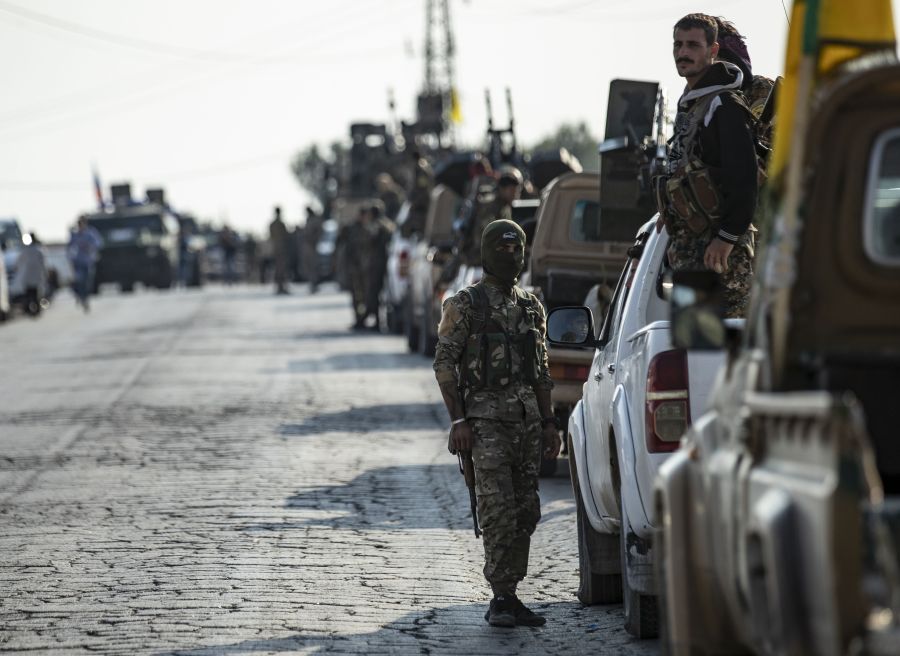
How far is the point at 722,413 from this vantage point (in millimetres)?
5090

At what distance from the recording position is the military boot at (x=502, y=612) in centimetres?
796

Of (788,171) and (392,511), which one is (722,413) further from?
(392,511)

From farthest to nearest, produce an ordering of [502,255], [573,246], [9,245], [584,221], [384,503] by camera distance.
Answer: [9,245]
[584,221]
[573,246]
[384,503]
[502,255]

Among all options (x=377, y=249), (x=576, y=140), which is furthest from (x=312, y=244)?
(x=576, y=140)

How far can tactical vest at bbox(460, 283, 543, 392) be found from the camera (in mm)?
8141

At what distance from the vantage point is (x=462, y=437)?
8.12 m

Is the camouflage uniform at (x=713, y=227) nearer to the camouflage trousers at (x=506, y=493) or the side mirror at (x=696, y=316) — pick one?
the camouflage trousers at (x=506, y=493)

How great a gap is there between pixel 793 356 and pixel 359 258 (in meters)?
26.1

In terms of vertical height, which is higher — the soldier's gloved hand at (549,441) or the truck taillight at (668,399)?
the truck taillight at (668,399)

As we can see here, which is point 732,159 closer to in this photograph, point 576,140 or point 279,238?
point 279,238

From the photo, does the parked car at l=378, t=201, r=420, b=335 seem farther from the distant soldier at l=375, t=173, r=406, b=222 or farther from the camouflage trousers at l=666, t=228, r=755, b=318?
the camouflage trousers at l=666, t=228, r=755, b=318

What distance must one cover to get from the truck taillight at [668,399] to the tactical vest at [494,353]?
1247mm

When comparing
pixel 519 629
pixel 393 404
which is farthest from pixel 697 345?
pixel 393 404

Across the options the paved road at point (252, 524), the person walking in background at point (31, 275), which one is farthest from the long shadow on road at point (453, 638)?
the person walking in background at point (31, 275)
